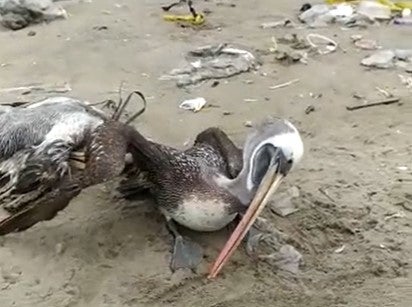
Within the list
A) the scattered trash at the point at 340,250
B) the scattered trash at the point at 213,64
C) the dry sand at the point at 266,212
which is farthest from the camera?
the scattered trash at the point at 213,64

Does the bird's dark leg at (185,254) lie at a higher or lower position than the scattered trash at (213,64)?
higher

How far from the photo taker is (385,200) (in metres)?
4.07

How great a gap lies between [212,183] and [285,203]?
0.41 metres

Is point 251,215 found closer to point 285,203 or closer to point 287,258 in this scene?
point 287,258

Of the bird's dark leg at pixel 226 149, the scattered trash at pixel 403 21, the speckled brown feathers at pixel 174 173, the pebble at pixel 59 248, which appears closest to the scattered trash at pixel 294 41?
the scattered trash at pixel 403 21

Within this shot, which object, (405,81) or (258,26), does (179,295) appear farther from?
(258,26)

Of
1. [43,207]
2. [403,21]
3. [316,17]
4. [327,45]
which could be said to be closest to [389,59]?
[327,45]

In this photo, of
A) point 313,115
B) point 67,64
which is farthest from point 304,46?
point 67,64

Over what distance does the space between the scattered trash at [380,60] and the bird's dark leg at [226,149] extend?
161 cm

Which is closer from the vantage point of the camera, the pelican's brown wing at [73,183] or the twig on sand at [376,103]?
the pelican's brown wing at [73,183]

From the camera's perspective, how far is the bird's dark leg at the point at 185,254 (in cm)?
361

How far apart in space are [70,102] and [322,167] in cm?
116

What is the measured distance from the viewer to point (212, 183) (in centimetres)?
378

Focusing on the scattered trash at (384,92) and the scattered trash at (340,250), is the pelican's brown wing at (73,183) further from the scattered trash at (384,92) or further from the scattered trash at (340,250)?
the scattered trash at (384,92)
